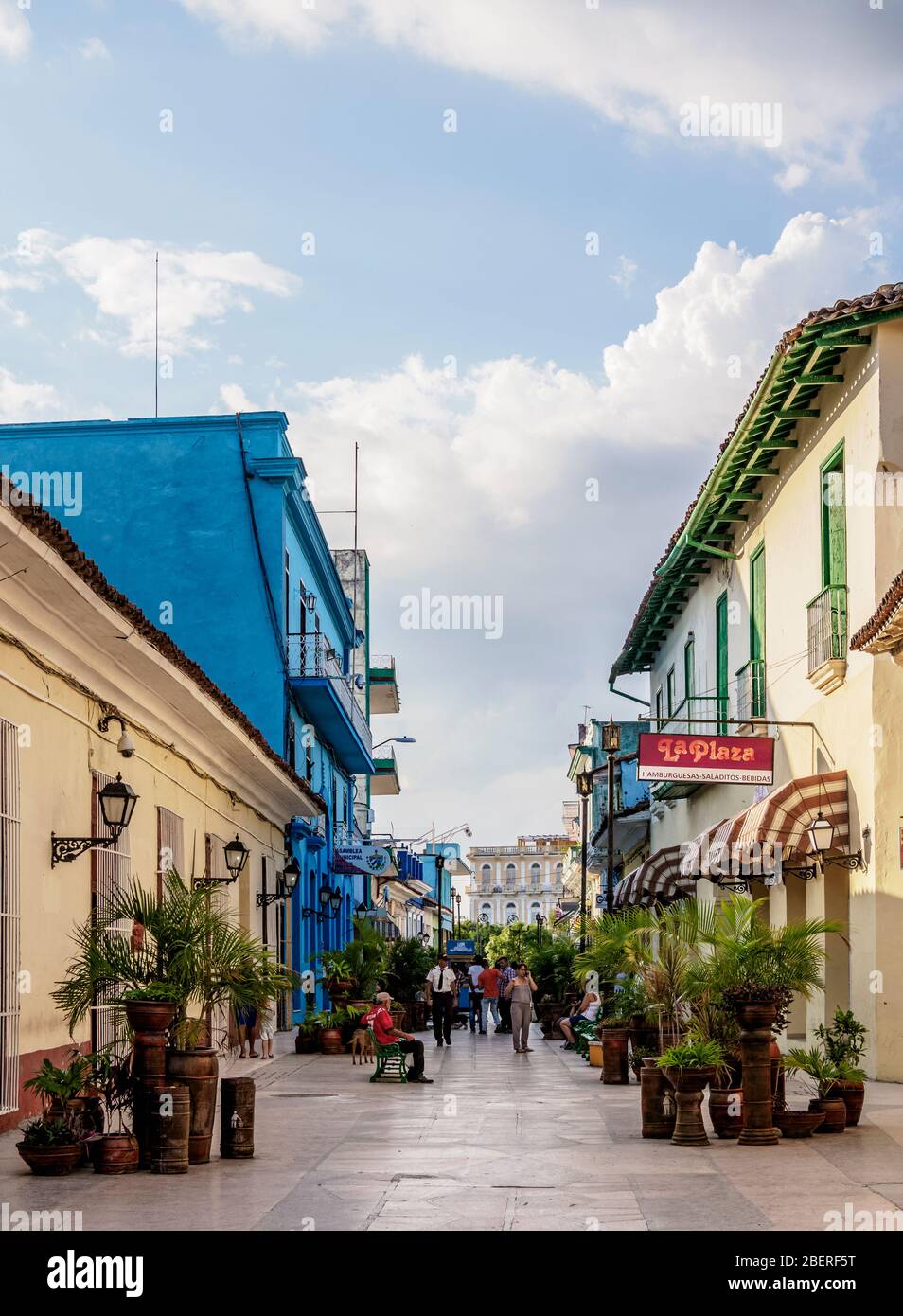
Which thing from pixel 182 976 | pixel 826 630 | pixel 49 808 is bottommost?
pixel 182 976

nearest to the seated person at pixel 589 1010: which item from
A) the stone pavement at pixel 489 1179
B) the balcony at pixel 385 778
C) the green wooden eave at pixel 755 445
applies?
the green wooden eave at pixel 755 445

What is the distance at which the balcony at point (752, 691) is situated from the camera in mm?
21789

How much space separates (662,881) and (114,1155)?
19590mm

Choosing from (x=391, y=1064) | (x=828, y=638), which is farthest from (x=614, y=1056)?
(x=828, y=638)

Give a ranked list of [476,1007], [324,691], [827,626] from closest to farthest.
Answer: [827,626] → [324,691] → [476,1007]

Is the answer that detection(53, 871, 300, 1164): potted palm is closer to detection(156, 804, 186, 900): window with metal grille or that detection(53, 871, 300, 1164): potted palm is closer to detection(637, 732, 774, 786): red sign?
detection(156, 804, 186, 900): window with metal grille

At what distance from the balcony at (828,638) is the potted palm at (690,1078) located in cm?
674

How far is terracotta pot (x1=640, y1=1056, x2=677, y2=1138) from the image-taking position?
464 inches

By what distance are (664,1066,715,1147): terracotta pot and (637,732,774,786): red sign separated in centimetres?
784

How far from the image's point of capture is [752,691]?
72.9ft

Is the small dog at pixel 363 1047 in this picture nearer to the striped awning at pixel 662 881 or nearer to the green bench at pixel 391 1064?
the green bench at pixel 391 1064

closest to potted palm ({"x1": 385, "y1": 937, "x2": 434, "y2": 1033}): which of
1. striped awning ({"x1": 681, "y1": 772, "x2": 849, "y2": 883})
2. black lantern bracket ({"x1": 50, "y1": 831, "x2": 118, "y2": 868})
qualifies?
striped awning ({"x1": 681, "y1": 772, "x2": 849, "y2": 883})

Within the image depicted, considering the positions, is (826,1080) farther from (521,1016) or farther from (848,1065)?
(521,1016)
